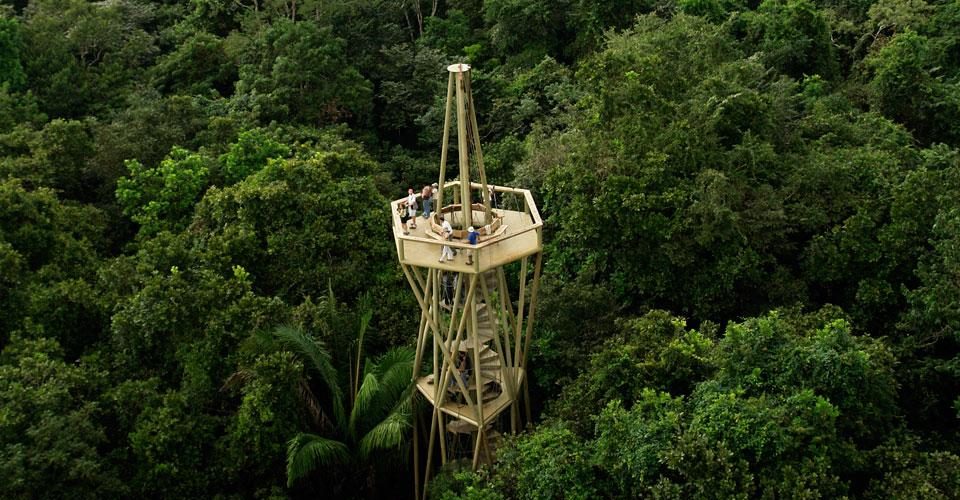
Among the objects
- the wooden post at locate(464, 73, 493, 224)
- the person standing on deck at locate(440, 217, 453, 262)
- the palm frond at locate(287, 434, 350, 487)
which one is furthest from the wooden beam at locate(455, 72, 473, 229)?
the palm frond at locate(287, 434, 350, 487)

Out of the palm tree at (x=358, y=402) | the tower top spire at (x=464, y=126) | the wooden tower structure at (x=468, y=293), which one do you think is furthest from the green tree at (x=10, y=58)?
the tower top spire at (x=464, y=126)

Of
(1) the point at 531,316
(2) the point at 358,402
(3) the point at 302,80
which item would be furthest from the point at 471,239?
(3) the point at 302,80

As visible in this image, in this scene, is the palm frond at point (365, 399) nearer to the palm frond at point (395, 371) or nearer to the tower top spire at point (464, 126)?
the palm frond at point (395, 371)

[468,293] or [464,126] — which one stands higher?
[464,126]

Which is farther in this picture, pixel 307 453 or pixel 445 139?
pixel 307 453

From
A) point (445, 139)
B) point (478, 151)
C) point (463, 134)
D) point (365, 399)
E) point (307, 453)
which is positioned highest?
point (463, 134)

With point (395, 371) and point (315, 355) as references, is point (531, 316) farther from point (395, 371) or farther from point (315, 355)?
point (315, 355)

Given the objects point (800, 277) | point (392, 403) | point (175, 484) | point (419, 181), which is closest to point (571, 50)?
point (419, 181)
